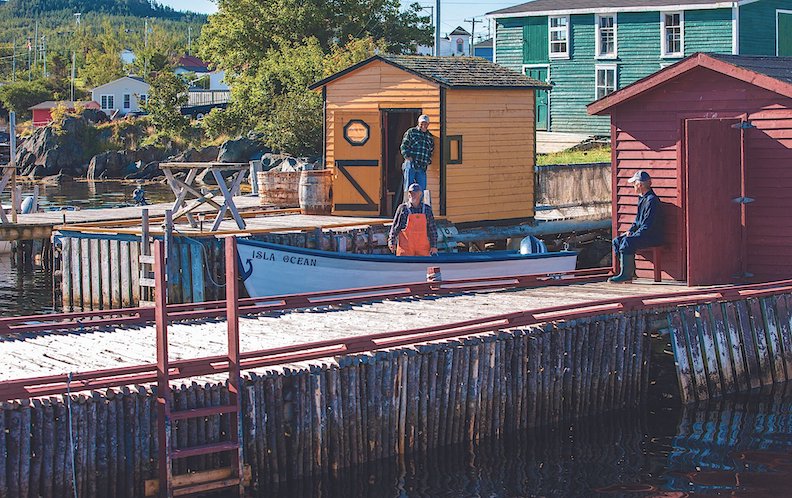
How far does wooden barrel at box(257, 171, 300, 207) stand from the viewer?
2600cm

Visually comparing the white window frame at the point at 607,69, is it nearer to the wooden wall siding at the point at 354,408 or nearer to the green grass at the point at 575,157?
the green grass at the point at 575,157

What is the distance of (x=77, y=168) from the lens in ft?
226

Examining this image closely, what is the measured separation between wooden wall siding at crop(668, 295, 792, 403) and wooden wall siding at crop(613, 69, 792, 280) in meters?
0.96

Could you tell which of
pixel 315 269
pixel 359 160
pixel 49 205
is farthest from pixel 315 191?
pixel 49 205

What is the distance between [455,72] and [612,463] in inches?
472

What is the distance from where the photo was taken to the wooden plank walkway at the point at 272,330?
12344 mm

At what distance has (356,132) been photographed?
2405 cm

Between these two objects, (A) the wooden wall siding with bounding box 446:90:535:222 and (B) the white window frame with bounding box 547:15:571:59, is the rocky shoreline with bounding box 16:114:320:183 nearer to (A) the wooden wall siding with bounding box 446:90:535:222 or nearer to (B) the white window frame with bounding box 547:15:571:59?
(B) the white window frame with bounding box 547:15:571:59

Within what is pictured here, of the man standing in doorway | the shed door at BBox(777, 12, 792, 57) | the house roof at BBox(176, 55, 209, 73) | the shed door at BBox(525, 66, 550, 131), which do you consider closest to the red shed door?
the man standing in doorway

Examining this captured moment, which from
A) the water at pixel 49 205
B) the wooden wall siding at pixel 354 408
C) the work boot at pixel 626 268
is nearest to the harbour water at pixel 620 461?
the wooden wall siding at pixel 354 408

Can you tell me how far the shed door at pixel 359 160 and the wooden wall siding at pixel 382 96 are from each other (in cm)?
11

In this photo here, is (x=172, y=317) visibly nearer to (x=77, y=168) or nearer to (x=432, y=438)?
(x=432, y=438)

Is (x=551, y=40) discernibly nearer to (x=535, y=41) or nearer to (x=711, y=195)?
(x=535, y=41)

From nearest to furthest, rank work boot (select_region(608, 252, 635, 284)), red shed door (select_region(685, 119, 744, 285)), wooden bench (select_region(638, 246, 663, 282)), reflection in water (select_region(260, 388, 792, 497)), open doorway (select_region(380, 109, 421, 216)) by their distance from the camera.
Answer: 1. reflection in water (select_region(260, 388, 792, 497))
2. red shed door (select_region(685, 119, 744, 285))
3. wooden bench (select_region(638, 246, 663, 282))
4. work boot (select_region(608, 252, 635, 284))
5. open doorway (select_region(380, 109, 421, 216))
